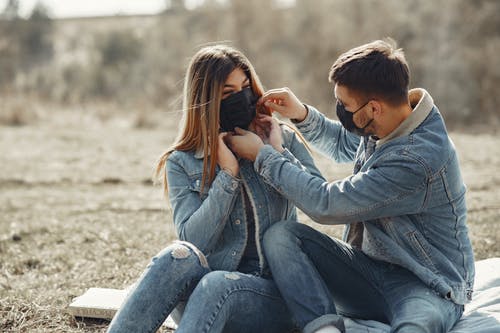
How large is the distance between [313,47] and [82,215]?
38.8 ft

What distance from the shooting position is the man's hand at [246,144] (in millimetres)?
2965

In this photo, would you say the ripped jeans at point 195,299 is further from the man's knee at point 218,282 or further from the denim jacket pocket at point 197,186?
the denim jacket pocket at point 197,186

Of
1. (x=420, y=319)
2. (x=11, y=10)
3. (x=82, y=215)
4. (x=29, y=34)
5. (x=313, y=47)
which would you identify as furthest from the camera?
(x=29, y=34)

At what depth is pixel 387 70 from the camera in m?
2.69

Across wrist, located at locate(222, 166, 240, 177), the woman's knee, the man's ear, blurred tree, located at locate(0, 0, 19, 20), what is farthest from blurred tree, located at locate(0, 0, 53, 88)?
the man's ear

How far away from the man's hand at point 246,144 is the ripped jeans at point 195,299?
502mm

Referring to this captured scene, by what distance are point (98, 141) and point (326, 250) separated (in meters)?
9.02

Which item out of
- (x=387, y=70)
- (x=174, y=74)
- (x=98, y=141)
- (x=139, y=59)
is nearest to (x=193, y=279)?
(x=387, y=70)

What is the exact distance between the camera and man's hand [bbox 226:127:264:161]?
2.96 meters

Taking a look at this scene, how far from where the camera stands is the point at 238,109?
3.15 m

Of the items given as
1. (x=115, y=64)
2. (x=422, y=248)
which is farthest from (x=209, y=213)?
(x=115, y=64)

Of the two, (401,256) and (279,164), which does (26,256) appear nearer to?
(279,164)

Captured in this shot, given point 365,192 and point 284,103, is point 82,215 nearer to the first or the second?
point 284,103

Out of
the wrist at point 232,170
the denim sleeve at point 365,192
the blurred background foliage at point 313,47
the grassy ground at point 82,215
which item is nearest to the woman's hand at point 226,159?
the wrist at point 232,170
